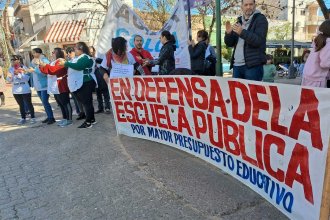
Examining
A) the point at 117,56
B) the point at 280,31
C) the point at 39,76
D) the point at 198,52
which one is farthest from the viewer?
the point at 280,31

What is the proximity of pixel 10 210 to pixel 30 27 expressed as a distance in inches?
1399

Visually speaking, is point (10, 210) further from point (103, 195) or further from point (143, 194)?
point (143, 194)

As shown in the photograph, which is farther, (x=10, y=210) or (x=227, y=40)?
(x=227, y=40)

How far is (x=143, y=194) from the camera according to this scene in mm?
3711

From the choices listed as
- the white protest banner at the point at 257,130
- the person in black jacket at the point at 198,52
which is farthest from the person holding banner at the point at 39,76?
the white protest banner at the point at 257,130

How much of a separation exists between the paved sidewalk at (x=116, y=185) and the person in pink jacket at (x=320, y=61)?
176 cm

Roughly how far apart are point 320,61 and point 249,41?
0.96 m

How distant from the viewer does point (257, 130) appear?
2910 mm

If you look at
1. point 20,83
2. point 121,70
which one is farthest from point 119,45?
point 20,83

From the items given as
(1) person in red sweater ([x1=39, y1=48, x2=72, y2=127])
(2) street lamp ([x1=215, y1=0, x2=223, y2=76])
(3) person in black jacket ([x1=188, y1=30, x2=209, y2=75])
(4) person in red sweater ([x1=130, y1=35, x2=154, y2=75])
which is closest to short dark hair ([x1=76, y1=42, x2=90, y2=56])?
(1) person in red sweater ([x1=39, y1=48, x2=72, y2=127])

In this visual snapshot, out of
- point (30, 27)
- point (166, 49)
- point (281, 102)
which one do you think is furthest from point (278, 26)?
point (281, 102)

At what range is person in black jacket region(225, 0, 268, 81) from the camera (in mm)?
4191

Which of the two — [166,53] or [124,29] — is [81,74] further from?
[166,53]

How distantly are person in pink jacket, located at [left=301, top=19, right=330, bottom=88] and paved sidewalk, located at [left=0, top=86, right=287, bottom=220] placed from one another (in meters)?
1.76
